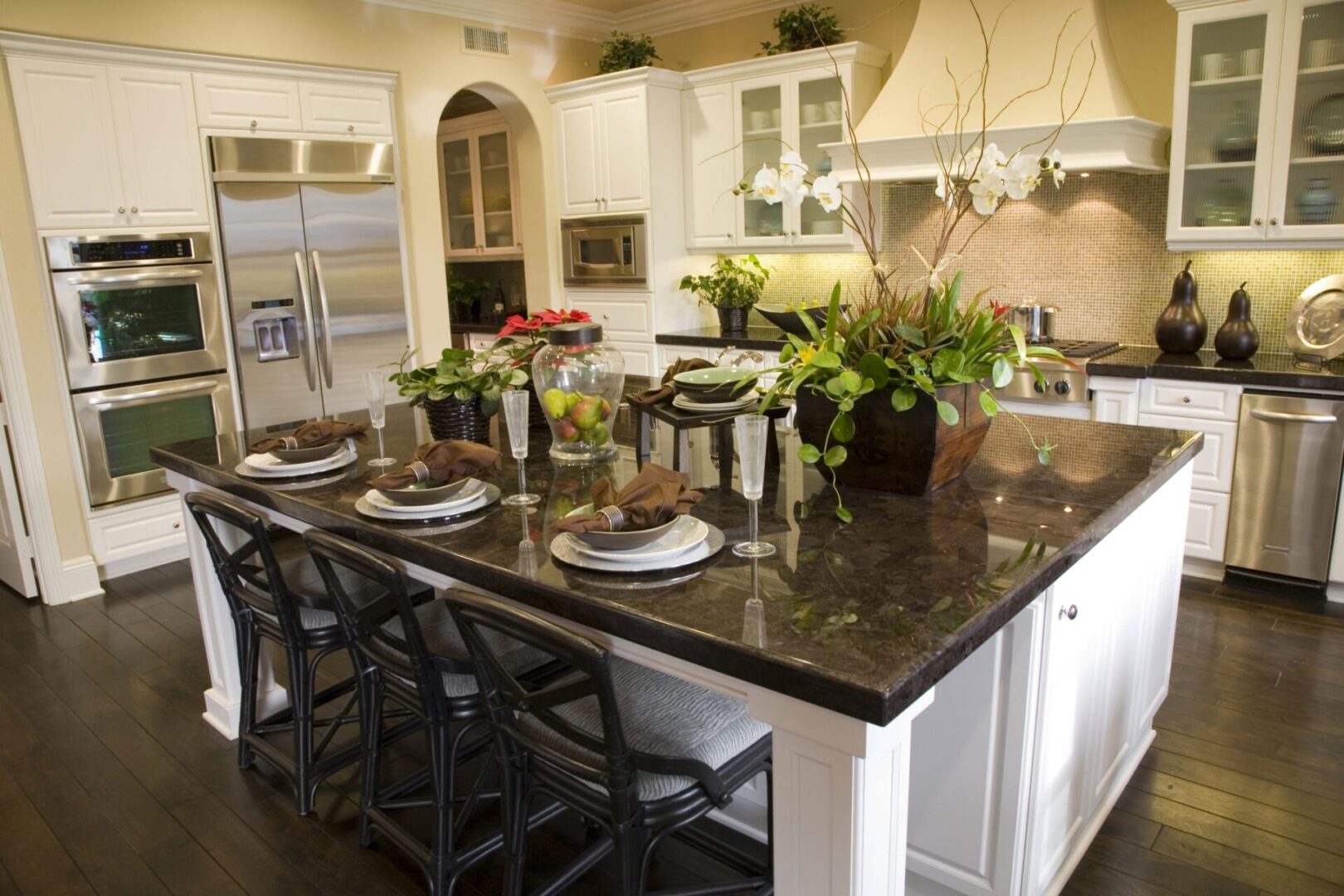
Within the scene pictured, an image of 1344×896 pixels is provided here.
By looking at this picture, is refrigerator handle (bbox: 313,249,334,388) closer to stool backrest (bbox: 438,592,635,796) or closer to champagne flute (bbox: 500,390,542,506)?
champagne flute (bbox: 500,390,542,506)

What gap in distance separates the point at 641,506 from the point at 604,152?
14.2 ft

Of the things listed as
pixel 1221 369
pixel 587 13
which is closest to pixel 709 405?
pixel 1221 369

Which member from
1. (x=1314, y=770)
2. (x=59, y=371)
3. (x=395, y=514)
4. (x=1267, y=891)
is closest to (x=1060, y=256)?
(x=1314, y=770)

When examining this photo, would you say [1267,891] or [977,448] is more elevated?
[977,448]

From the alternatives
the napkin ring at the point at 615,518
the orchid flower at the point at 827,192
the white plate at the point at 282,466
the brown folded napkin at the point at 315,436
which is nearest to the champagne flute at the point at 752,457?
the napkin ring at the point at 615,518

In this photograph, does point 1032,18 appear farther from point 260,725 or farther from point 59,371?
point 59,371

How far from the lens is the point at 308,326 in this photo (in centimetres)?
479

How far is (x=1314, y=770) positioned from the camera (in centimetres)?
257

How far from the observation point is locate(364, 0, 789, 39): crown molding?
538 cm

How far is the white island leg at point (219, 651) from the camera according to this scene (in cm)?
278

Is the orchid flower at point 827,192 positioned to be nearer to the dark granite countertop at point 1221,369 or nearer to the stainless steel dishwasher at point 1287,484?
the dark granite countertop at point 1221,369

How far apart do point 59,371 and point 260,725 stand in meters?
2.28

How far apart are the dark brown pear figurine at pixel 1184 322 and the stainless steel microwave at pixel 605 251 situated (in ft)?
9.15

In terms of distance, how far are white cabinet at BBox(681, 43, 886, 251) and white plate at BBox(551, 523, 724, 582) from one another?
143 inches
